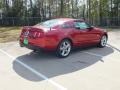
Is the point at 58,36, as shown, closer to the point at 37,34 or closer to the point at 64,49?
the point at 64,49

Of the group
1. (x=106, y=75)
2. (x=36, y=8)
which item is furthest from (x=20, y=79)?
(x=36, y=8)

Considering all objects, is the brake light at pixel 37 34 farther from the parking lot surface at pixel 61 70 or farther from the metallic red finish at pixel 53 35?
the parking lot surface at pixel 61 70

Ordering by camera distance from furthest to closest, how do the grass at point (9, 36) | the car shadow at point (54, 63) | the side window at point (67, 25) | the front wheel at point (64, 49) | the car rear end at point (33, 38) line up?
the grass at point (9, 36)
the side window at point (67, 25)
the front wheel at point (64, 49)
the car rear end at point (33, 38)
the car shadow at point (54, 63)

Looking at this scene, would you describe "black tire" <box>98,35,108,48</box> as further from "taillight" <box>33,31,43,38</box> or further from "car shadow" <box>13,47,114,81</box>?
"taillight" <box>33,31,43,38</box>

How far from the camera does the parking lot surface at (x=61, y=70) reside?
19.0 ft

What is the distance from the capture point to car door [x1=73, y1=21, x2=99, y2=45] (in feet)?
30.1

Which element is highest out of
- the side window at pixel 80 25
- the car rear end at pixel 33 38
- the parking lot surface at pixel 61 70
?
the side window at pixel 80 25

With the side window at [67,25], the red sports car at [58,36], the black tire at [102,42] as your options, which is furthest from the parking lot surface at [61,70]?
the side window at [67,25]

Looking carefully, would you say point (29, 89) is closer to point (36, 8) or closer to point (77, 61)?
point (77, 61)

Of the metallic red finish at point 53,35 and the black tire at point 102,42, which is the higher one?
the metallic red finish at point 53,35

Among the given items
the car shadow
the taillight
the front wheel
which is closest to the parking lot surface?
the car shadow

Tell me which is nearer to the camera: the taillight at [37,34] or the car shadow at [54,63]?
the car shadow at [54,63]

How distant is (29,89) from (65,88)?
32.9 inches

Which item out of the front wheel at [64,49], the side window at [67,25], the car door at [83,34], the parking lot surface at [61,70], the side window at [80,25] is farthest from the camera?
the side window at [80,25]
